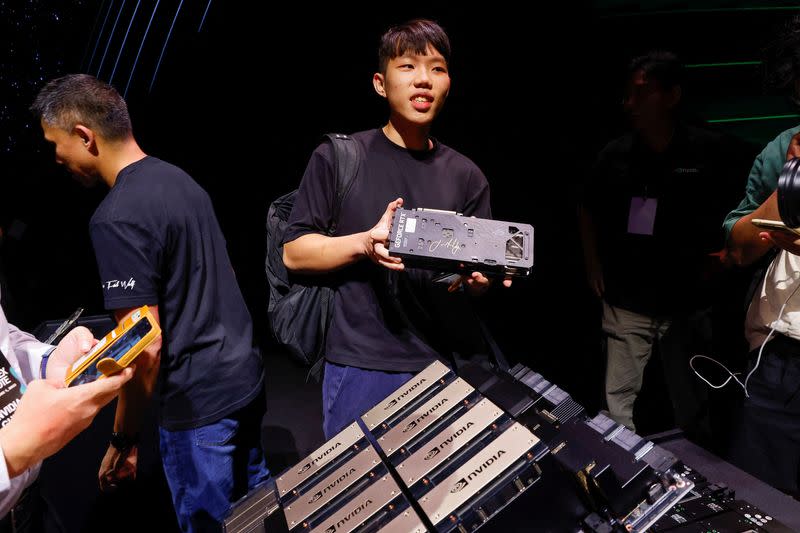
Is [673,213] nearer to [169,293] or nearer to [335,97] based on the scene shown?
[335,97]

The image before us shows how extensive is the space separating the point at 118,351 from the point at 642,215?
8.33ft

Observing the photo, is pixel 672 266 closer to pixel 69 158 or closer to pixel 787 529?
pixel 787 529

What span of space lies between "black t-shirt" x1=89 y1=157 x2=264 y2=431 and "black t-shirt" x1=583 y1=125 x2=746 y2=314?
6.84 ft

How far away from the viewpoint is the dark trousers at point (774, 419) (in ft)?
5.83

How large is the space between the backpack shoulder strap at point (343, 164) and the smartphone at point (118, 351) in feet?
2.52

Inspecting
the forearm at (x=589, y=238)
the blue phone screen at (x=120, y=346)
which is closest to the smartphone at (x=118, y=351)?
the blue phone screen at (x=120, y=346)

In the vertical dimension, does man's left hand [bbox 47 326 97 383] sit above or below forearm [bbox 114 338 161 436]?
above

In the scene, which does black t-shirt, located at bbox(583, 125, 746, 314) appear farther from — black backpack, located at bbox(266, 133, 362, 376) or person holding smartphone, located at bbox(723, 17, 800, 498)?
black backpack, located at bbox(266, 133, 362, 376)

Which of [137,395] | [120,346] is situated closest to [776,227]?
[120,346]

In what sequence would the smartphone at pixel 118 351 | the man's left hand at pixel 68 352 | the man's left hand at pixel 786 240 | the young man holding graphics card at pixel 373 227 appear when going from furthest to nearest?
the young man holding graphics card at pixel 373 227 → the man's left hand at pixel 786 240 → the man's left hand at pixel 68 352 → the smartphone at pixel 118 351

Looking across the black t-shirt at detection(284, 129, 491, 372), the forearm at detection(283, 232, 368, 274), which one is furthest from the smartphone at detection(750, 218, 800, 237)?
the forearm at detection(283, 232, 368, 274)

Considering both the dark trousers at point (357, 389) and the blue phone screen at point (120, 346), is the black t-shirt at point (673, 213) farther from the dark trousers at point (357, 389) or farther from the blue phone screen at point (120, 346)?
the blue phone screen at point (120, 346)

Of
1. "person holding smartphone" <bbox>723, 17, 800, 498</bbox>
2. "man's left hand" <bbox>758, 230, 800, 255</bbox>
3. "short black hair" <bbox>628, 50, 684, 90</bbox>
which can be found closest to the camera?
"man's left hand" <bbox>758, 230, 800, 255</bbox>

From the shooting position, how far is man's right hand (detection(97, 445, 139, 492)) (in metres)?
1.77
